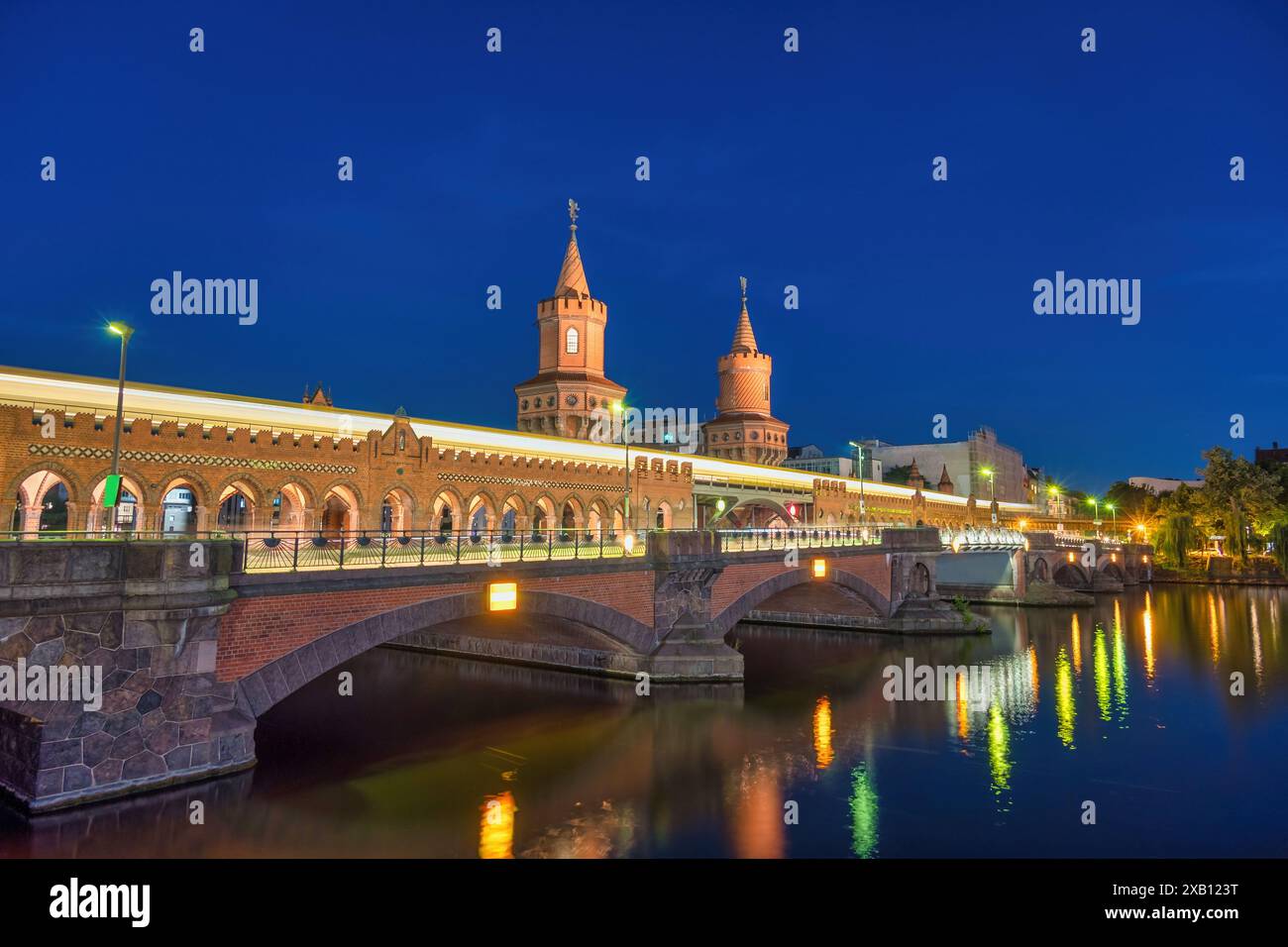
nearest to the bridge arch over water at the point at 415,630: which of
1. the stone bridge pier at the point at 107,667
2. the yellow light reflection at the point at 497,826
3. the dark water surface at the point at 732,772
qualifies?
the stone bridge pier at the point at 107,667

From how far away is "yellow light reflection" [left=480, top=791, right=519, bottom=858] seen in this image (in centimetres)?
1430

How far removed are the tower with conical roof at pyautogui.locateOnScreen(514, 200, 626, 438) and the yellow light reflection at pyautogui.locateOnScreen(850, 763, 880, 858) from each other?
4354cm

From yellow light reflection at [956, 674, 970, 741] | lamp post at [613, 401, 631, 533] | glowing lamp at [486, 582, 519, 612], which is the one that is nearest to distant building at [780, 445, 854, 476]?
lamp post at [613, 401, 631, 533]

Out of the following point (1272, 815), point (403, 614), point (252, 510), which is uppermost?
point (252, 510)

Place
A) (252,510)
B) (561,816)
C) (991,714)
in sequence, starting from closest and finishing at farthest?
(561,816) → (991,714) → (252,510)

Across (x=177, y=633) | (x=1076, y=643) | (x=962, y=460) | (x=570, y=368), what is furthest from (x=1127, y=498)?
(x=177, y=633)

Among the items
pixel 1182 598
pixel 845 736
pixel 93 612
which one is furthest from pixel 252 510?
pixel 1182 598

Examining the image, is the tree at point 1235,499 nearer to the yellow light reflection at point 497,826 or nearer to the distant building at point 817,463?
the distant building at point 817,463

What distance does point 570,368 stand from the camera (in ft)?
206

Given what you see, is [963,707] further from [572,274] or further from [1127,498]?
[1127,498]

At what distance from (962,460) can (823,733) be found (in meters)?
109

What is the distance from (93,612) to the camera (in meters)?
13.7

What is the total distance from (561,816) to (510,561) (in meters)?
7.35

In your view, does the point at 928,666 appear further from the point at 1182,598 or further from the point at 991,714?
the point at 1182,598
